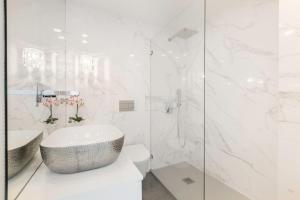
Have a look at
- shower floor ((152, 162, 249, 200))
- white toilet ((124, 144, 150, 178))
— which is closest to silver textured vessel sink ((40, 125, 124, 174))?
white toilet ((124, 144, 150, 178))

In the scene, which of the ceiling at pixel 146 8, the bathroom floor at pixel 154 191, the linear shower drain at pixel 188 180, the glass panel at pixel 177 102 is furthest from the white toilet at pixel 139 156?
the ceiling at pixel 146 8

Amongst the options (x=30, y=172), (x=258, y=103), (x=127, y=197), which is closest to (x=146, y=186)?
(x=127, y=197)

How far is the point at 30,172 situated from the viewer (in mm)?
912

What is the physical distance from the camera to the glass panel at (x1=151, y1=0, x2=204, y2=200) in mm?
2143

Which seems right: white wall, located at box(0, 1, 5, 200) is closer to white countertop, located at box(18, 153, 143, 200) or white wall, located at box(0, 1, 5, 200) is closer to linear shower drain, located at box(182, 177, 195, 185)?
white countertop, located at box(18, 153, 143, 200)

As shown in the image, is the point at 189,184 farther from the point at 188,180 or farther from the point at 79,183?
the point at 79,183

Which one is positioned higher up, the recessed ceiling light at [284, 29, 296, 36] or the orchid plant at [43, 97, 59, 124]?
the recessed ceiling light at [284, 29, 296, 36]

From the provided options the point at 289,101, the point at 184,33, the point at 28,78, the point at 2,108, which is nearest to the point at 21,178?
the point at 2,108

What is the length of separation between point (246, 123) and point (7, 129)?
2044mm

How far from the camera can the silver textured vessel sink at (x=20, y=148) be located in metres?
0.71

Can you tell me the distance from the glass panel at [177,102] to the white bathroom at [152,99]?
0.6 inches

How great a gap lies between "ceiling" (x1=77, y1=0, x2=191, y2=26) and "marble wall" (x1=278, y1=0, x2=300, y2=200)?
117 cm

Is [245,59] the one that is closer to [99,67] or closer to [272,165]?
[272,165]

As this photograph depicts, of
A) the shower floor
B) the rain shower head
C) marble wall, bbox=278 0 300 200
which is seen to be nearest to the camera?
marble wall, bbox=278 0 300 200
